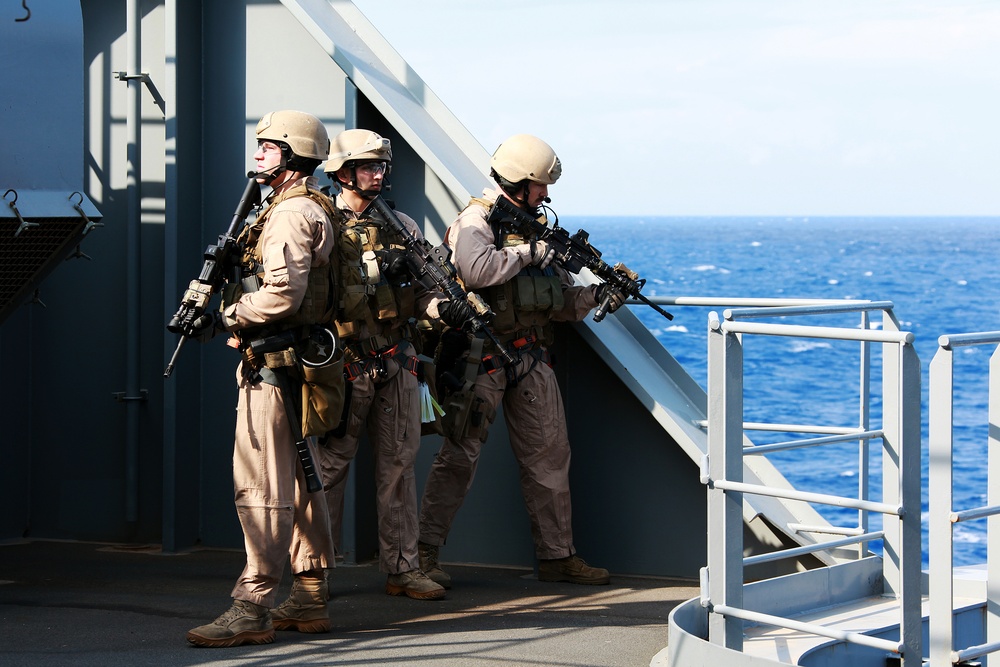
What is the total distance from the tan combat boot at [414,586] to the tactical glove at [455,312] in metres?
1.11

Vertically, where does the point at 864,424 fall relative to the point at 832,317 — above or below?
below

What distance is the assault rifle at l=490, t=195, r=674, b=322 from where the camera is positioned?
6375mm

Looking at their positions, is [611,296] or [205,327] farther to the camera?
[611,296]

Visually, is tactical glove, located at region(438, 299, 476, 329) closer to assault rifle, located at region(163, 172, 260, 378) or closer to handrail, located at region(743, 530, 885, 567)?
assault rifle, located at region(163, 172, 260, 378)

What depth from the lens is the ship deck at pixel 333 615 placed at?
5.00 m

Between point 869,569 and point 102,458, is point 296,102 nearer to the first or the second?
point 102,458

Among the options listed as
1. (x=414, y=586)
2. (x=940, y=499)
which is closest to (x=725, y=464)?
(x=940, y=499)

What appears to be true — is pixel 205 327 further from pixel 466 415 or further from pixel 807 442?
pixel 807 442

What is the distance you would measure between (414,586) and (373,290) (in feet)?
4.27

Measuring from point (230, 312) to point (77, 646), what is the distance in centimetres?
133

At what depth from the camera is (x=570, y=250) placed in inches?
254

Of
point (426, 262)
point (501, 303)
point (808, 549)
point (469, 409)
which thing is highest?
point (426, 262)

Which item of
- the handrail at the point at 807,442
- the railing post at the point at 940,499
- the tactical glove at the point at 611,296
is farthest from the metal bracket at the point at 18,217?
the railing post at the point at 940,499

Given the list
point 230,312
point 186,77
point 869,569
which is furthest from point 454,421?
point 186,77
